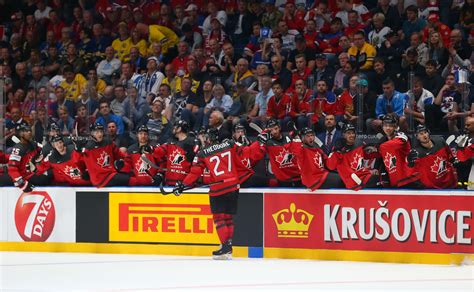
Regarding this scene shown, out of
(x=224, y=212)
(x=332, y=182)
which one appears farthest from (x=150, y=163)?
(x=332, y=182)

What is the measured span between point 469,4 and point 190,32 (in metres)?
4.88

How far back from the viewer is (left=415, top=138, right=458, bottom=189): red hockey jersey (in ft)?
44.9

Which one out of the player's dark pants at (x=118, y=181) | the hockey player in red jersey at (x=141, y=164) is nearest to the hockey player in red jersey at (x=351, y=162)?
the hockey player in red jersey at (x=141, y=164)

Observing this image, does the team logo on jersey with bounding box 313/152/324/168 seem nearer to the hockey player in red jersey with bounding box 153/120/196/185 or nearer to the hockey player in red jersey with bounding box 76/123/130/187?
the hockey player in red jersey with bounding box 153/120/196/185

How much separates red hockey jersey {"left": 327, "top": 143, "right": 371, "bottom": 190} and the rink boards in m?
0.18

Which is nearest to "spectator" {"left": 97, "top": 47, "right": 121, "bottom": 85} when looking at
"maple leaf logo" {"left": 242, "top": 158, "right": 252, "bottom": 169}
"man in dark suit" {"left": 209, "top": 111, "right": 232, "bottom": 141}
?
"man in dark suit" {"left": 209, "top": 111, "right": 232, "bottom": 141}

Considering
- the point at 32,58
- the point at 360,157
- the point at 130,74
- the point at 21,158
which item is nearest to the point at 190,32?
the point at 130,74

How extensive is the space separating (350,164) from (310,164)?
491 millimetres

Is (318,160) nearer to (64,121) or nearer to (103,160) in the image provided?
(103,160)

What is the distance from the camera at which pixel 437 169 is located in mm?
13680

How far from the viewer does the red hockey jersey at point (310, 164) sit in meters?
14.0

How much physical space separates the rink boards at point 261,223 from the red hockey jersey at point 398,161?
0.86ft

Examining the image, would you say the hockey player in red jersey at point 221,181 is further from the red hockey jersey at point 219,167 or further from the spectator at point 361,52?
the spectator at point 361,52

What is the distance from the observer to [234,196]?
1395 cm
